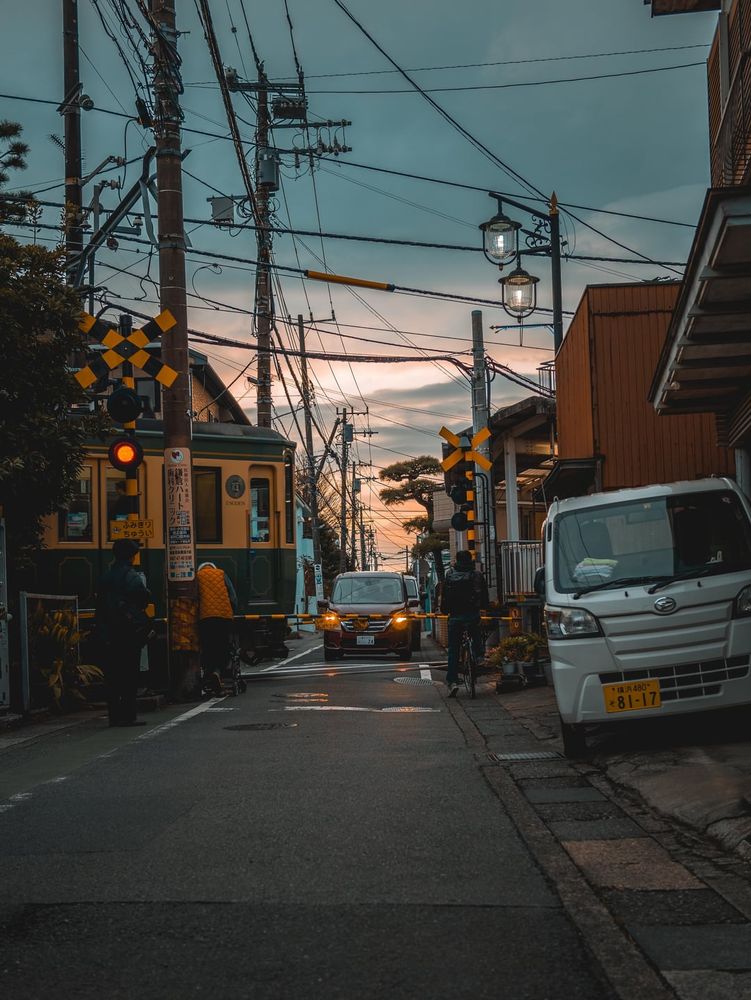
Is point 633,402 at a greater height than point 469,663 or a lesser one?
greater

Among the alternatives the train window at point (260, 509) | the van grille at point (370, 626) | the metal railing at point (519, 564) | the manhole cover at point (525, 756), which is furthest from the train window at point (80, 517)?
the manhole cover at point (525, 756)

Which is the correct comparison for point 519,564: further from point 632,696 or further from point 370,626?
point 632,696

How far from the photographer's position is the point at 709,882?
5.10 meters

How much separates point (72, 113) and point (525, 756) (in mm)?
16969

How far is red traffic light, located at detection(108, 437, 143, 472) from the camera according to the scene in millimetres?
13555

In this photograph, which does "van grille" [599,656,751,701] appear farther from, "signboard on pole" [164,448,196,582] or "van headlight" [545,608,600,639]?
"signboard on pole" [164,448,196,582]

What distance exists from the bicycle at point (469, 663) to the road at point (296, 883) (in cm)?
514

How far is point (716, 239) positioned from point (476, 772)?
3.96 metres

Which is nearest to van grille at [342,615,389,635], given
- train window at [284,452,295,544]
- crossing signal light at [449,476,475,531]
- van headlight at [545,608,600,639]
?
crossing signal light at [449,476,475,531]

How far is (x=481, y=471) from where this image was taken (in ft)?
72.1

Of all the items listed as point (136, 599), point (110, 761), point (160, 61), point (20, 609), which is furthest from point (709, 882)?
point (160, 61)

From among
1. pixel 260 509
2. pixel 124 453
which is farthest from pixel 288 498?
pixel 124 453

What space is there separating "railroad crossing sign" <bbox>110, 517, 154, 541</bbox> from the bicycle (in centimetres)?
410

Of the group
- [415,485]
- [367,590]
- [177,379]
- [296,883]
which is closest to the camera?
[296,883]
